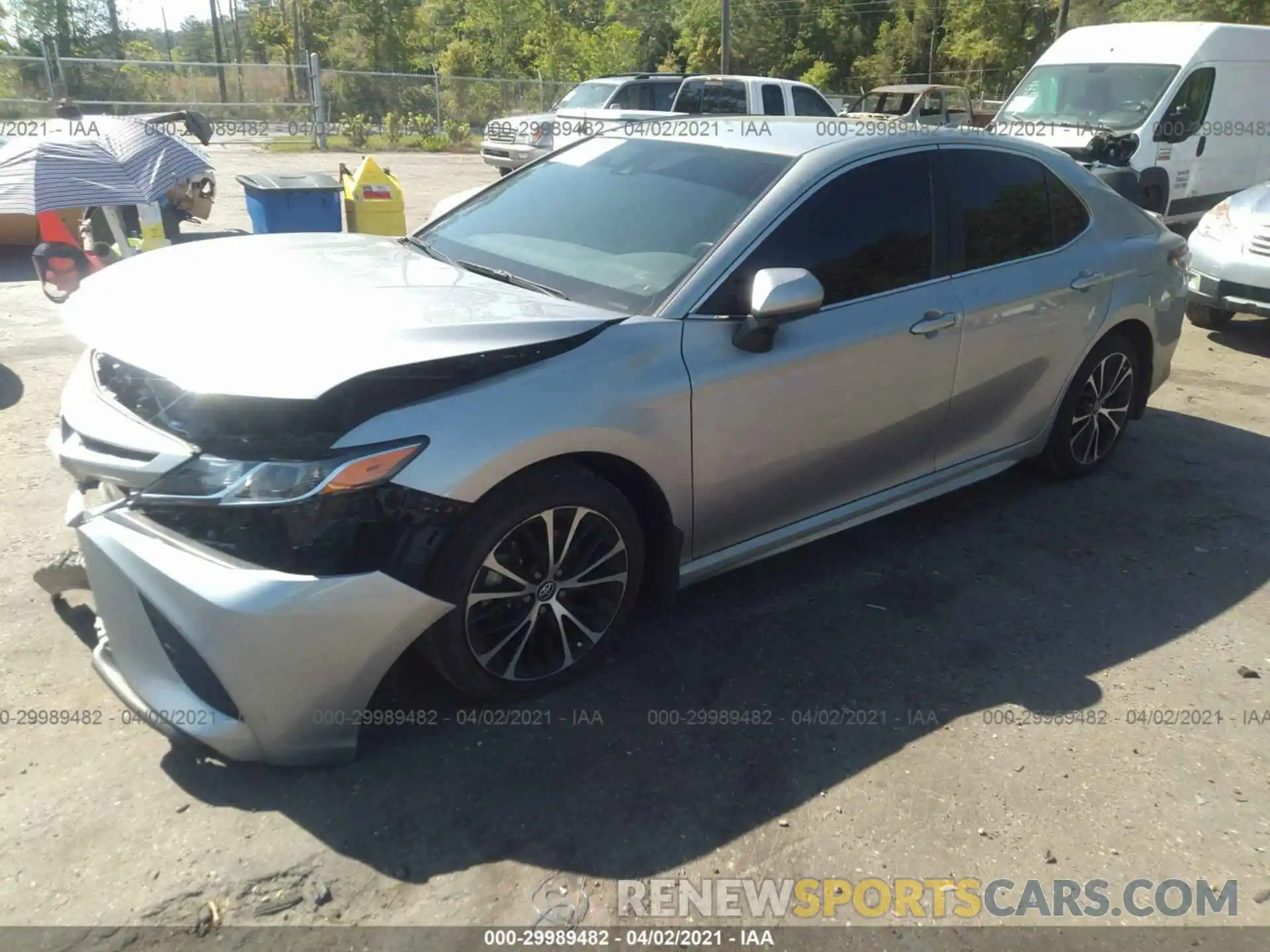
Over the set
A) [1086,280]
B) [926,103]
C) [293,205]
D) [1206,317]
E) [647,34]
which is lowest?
[1206,317]

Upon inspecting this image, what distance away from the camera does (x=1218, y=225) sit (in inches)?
308

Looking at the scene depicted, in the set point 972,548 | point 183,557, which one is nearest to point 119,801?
point 183,557

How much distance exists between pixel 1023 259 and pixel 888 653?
1918mm

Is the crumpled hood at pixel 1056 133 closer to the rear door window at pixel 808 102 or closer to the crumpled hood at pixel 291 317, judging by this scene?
the rear door window at pixel 808 102

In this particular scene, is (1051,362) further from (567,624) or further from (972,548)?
(567,624)

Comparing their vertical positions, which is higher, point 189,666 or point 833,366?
point 833,366

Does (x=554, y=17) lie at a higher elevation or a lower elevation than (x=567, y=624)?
higher

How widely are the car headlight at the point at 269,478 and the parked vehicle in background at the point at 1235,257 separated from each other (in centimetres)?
723

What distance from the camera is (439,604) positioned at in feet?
8.73

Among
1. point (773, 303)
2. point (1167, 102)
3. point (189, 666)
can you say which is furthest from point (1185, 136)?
point (189, 666)

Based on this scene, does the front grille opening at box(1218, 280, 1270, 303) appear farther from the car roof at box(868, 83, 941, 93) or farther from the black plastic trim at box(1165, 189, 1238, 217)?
the car roof at box(868, 83, 941, 93)

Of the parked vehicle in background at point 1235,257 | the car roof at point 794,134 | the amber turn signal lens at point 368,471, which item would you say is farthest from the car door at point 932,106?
the amber turn signal lens at point 368,471

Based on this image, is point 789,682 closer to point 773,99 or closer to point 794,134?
point 794,134

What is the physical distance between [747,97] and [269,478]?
45.2ft
